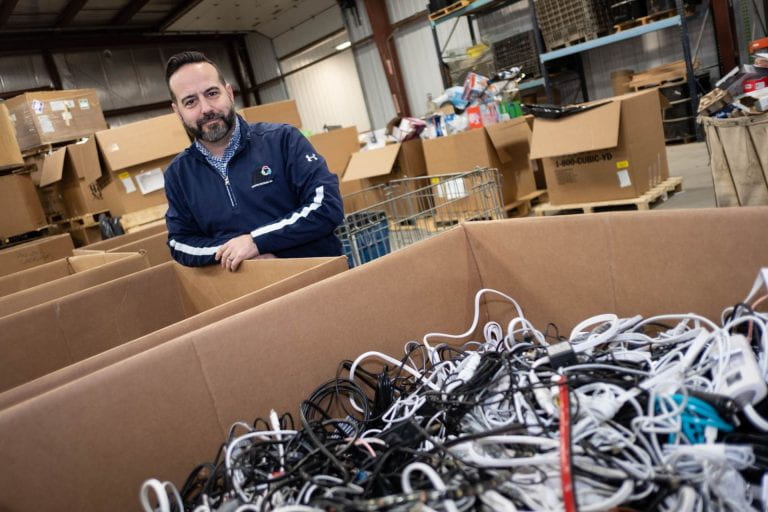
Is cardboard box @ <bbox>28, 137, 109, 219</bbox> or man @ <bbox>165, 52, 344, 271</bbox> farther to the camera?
cardboard box @ <bbox>28, 137, 109, 219</bbox>

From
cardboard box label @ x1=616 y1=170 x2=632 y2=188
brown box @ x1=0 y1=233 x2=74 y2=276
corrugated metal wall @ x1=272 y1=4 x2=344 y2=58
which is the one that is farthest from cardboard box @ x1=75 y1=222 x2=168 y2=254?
corrugated metal wall @ x1=272 y1=4 x2=344 y2=58

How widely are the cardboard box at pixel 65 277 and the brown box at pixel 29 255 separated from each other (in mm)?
792

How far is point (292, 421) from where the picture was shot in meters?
0.85

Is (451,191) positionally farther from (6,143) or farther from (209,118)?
(6,143)

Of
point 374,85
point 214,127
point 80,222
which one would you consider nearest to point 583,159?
point 214,127

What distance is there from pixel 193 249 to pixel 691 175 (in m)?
3.54

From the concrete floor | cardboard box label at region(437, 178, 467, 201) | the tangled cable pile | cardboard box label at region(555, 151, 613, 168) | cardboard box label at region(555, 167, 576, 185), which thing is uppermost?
cardboard box label at region(437, 178, 467, 201)

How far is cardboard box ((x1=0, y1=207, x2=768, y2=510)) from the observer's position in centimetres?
70

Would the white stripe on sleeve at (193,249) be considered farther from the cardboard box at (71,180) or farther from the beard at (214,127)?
the cardboard box at (71,180)

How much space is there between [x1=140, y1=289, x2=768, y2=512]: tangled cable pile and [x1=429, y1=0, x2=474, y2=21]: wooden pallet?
5.02 metres

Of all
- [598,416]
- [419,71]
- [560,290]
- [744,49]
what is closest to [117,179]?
[560,290]

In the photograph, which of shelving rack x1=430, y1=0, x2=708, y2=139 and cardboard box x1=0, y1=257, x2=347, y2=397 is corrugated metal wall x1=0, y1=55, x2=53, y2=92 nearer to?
shelving rack x1=430, y1=0, x2=708, y2=139

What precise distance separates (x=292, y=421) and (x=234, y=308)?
0.75 ft

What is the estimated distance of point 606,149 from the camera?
9.81 feet
